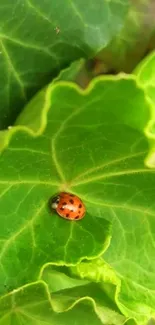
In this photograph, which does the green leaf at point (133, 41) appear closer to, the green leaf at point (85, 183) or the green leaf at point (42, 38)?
the green leaf at point (42, 38)

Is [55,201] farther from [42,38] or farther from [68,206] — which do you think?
[42,38]

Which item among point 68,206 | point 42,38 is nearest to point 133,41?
point 42,38

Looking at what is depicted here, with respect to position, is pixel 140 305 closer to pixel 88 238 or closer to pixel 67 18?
pixel 88 238

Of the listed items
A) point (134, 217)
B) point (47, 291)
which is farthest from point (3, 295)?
point (134, 217)

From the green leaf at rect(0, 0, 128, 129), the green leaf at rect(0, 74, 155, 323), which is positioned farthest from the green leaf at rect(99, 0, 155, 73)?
the green leaf at rect(0, 74, 155, 323)

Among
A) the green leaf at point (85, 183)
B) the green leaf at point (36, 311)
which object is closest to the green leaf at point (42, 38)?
the green leaf at point (85, 183)

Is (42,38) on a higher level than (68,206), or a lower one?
higher

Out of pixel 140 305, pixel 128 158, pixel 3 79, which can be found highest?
pixel 3 79

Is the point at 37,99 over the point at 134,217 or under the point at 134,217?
over
